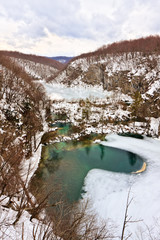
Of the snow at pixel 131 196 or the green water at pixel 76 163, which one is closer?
the snow at pixel 131 196

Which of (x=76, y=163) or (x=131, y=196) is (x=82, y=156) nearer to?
(x=76, y=163)

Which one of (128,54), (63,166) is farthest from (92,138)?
(128,54)

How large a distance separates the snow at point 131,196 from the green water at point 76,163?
1.17 metres

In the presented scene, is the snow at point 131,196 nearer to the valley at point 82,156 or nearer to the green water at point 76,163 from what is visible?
the valley at point 82,156

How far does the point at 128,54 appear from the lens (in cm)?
7175

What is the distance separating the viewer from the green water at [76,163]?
14478mm

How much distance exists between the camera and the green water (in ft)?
47.5

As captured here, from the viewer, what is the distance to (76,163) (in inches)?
730

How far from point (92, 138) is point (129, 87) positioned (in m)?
37.1

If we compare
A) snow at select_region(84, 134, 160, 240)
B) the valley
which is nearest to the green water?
the valley

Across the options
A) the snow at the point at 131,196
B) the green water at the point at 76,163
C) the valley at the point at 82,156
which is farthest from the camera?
the green water at the point at 76,163

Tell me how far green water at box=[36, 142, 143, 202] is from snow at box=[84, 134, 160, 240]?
1174 mm

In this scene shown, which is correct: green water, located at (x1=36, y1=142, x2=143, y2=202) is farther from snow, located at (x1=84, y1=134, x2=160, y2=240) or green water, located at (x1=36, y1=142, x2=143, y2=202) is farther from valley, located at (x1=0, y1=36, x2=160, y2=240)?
snow, located at (x1=84, y1=134, x2=160, y2=240)

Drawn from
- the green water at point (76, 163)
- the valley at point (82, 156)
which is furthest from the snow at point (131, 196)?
the green water at point (76, 163)
